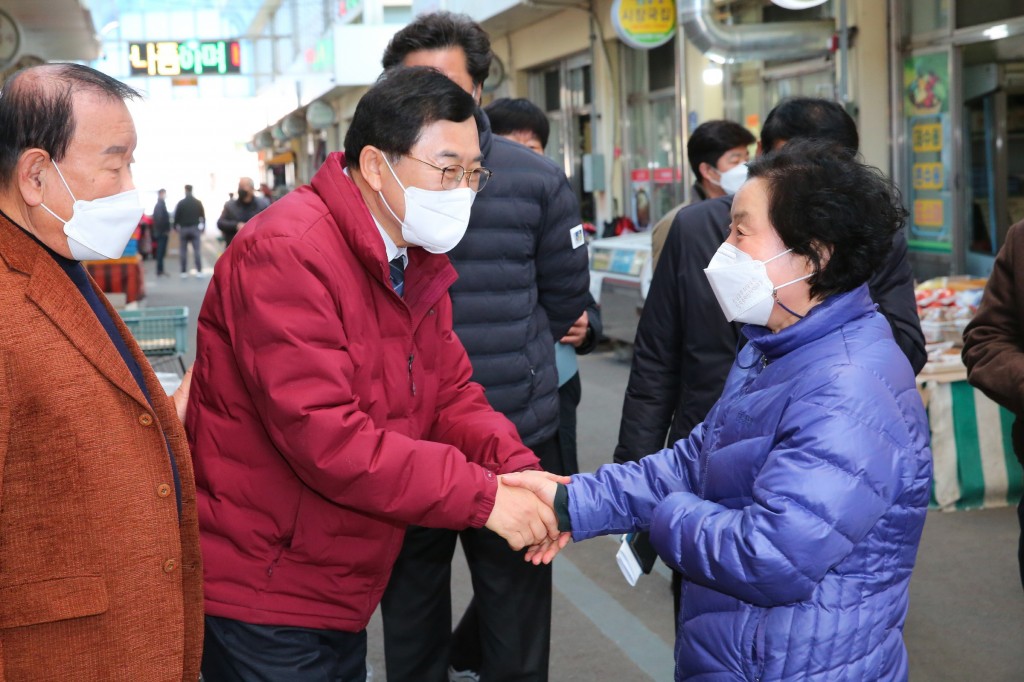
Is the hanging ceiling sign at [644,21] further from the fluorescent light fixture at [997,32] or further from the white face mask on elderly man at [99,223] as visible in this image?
the white face mask on elderly man at [99,223]

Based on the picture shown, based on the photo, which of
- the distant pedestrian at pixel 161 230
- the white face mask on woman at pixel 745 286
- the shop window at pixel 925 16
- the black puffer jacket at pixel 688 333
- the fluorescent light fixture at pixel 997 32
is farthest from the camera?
the distant pedestrian at pixel 161 230

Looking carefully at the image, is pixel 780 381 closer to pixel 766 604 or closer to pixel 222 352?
pixel 766 604

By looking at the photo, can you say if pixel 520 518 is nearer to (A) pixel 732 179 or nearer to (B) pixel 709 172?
(A) pixel 732 179

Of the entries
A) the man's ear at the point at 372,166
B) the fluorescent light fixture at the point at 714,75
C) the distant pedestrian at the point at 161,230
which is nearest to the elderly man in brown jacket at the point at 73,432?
the man's ear at the point at 372,166

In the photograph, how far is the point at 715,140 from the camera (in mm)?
4945

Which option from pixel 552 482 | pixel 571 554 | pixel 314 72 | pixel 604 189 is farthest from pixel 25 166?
pixel 314 72

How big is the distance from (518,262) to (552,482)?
1.04m

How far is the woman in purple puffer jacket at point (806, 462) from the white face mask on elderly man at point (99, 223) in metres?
1.17

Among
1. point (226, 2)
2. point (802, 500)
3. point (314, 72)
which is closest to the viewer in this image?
point (802, 500)

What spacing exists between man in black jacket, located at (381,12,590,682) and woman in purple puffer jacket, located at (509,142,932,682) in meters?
1.28

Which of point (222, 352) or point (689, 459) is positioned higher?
point (222, 352)

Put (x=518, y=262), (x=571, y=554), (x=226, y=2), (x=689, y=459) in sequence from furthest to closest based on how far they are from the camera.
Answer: (x=226, y=2), (x=571, y=554), (x=518, y=262), (x=689, y=459)

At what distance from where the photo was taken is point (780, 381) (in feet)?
7.43

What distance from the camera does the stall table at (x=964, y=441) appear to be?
632 centimetres
